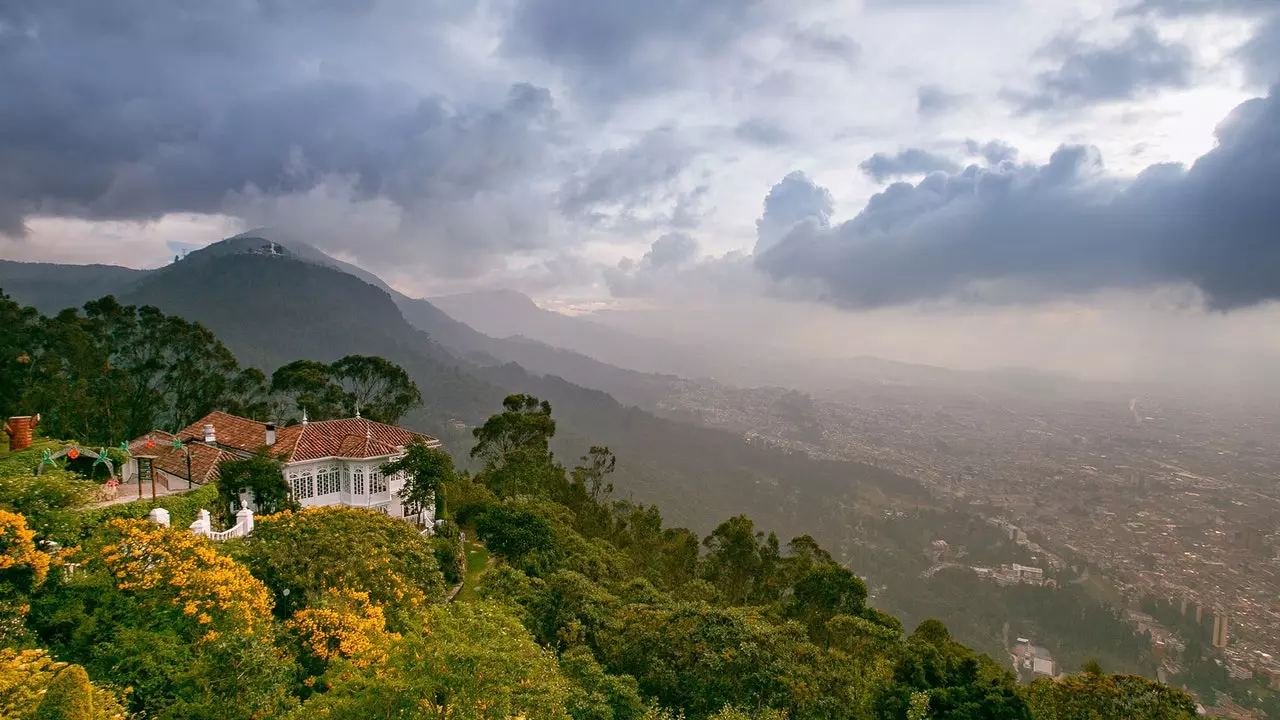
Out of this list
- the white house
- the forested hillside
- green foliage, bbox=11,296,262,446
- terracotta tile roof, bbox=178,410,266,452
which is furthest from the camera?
the forested hillside

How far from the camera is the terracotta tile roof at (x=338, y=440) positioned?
84.7 feet

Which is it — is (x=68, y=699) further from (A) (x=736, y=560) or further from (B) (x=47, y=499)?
(A) (x=736, y=560)

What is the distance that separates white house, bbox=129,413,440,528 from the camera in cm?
2555

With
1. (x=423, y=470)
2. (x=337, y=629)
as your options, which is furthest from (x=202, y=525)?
(x=423, y=470)

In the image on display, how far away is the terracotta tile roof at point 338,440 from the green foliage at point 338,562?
1225 centimetres

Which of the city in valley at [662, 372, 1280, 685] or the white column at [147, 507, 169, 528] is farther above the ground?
the white column at [147, 507, 169, 528]

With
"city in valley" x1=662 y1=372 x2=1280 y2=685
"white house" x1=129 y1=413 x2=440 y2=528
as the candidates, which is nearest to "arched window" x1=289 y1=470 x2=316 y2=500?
"white house" x1=129 y1=413 x2=440 y2=528

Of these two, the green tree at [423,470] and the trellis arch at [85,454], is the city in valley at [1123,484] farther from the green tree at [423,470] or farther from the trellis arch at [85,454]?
the trellis arch at [85,454]

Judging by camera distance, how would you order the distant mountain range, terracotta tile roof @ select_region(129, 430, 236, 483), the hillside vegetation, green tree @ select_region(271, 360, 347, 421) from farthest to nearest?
the distant mountain range, green tree @ select_region(271, 360, 347, 421), terracotta tile roof @ select_region(129, 430, 236, 483), the hillside vegetation

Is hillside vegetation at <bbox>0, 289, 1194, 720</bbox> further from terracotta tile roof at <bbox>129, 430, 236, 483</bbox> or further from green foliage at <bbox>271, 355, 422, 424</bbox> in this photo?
green foliage at <bbox>271, 355, 422, 424</bbox>

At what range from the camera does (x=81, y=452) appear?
54.2ft

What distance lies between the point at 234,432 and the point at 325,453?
5.27 meters

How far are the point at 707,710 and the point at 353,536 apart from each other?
9.77 metres

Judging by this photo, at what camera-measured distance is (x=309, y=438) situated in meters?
26.8
